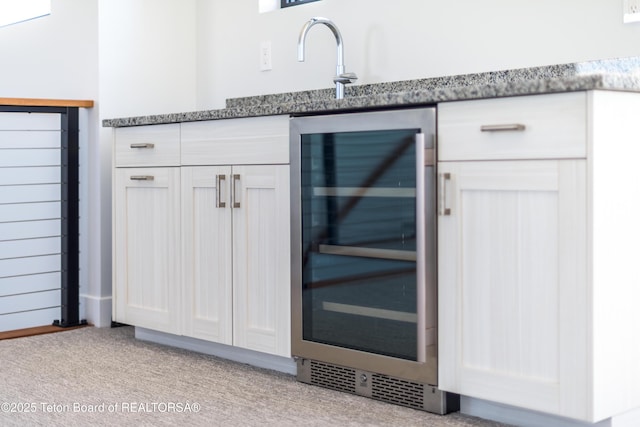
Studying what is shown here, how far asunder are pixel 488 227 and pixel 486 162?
16 cm

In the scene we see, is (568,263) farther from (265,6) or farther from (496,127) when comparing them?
(265,6)

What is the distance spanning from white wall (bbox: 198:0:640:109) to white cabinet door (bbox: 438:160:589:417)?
2.29ft

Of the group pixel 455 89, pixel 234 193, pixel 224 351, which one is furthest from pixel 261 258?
pixel 455 89

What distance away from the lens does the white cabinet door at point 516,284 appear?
1886 millimetres

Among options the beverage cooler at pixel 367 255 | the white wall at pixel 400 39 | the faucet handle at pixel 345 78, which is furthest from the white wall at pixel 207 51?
the beverage cooler at pixel 367 255

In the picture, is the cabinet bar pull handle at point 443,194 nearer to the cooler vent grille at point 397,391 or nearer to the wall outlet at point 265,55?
the cooler vent grille at point 397,391

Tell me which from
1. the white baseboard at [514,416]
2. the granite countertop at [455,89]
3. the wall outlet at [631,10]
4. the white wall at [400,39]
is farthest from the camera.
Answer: the white wall at [400,39]

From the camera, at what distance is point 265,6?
3656 mm

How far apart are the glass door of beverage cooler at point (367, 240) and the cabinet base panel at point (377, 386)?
0.08m

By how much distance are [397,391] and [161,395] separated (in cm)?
69

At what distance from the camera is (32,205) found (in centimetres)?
406

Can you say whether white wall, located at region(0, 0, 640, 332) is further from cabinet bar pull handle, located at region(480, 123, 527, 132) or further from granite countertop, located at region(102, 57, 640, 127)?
cabinet bar pull handle, located at region(480, 123, 527, 132)

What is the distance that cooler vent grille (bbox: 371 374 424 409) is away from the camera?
7.41 feet

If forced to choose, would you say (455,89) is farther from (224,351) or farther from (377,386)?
(224,351)
